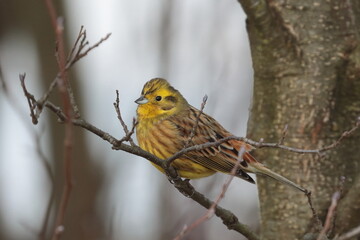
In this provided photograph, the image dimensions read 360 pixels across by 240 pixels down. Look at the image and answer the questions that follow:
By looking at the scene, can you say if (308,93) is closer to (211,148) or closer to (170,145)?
(211,148)

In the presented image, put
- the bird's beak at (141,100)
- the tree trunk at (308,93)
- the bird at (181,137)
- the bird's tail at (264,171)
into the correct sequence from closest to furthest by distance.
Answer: the bird's tail at (264,171), the tree trunk at (308,93), the bird at (181,137), the bird's beak at (141,100)

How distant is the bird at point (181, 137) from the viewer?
197 inches

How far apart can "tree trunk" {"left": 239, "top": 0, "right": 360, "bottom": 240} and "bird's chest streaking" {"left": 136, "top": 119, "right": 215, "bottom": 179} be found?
1.70 feet

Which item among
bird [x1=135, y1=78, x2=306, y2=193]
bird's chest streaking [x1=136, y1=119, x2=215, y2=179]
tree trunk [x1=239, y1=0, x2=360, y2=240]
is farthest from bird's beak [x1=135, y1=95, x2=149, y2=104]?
tree trunk [x1=239, y1=0, x2=360, y2=240]

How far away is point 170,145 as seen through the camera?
507cm

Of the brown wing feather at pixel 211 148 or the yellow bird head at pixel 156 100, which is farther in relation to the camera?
the yellow bird head at pixel 156 100

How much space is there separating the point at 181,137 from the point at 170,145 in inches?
4.5

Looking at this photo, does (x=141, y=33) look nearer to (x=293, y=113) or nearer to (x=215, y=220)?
(x=215, y=220)

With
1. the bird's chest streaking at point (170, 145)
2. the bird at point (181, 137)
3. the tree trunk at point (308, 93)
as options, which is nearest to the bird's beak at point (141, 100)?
the bird at point (181, 137)

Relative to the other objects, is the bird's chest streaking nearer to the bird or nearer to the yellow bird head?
the bird

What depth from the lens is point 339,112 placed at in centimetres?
491

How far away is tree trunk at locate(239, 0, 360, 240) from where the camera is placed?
4859mm

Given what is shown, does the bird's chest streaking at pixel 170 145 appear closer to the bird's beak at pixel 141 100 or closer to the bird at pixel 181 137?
the bird at pixel 181 137

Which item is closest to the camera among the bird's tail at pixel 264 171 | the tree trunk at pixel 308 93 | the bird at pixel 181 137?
the bird's tail at pixel 264 171
